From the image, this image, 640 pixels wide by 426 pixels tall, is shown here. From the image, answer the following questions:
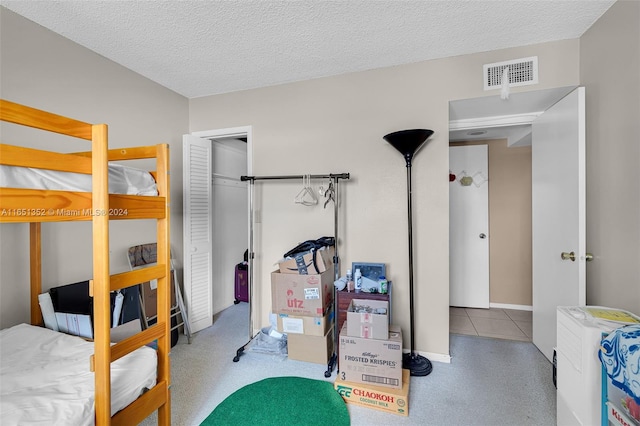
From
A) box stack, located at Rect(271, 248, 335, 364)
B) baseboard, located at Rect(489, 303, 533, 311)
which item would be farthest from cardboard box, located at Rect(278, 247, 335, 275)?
baseboard, located at Rect(489, 303, 533, 311)

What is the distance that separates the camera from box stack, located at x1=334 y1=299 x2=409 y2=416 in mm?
1756

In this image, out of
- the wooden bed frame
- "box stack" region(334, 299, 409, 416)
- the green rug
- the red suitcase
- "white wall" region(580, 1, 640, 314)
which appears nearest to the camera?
the wooden bed frame

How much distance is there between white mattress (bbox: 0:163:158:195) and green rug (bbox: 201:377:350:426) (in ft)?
4.71

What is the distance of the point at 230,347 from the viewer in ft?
8.45

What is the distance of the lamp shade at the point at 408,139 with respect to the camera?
2049mm

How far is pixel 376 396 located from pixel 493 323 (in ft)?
6.70

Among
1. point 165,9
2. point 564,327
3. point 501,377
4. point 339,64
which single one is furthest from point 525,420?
point 165,9

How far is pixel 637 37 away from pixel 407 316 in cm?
230

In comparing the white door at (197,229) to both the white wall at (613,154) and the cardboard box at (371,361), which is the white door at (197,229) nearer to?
the cardboard box at (371,361)

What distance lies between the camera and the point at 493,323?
3055 millimetres

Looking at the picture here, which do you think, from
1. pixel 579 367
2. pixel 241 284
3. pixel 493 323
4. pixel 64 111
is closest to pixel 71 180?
pixel 64 111

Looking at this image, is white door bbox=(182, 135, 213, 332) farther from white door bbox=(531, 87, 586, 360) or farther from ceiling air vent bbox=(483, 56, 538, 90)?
white door bbox=(531, 87, 586, 360)

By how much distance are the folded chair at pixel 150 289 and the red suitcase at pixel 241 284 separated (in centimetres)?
101

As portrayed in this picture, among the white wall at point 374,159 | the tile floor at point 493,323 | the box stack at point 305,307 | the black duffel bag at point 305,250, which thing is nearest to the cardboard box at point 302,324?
the box stack at point 305,307
